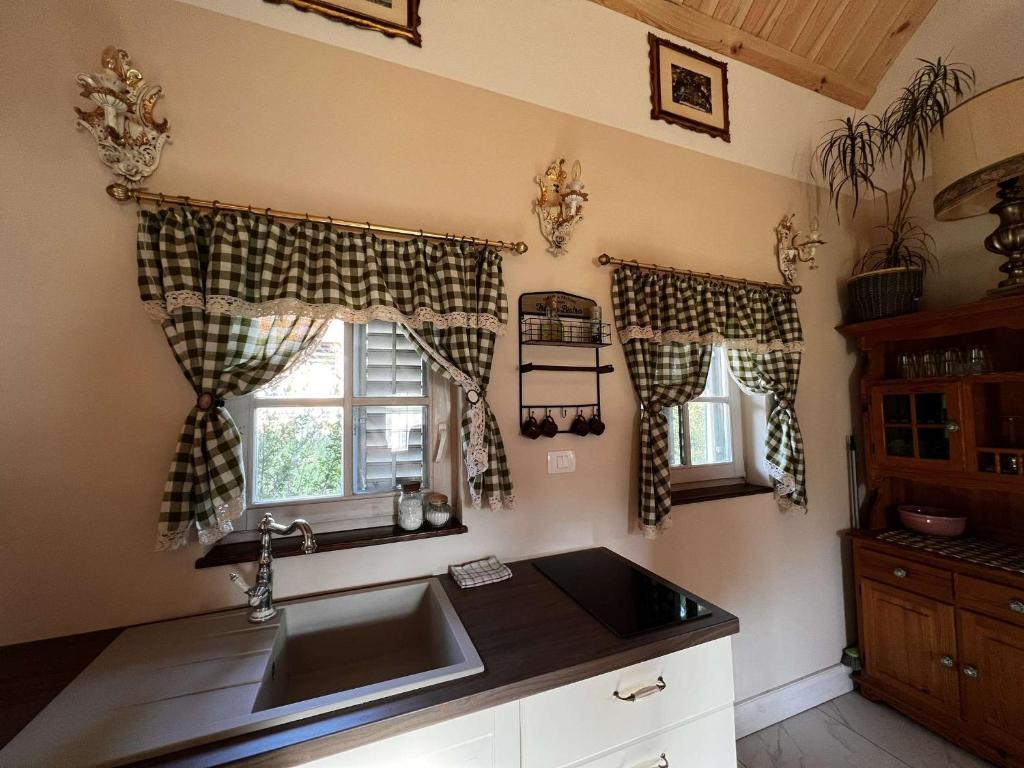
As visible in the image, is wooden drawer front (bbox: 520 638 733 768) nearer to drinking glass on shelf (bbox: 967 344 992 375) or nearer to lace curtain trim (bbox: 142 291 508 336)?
lace curtain trim (bbox: 142 291 508 336)

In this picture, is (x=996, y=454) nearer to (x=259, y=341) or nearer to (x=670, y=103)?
(x=670, y=103)

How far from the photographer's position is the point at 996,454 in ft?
5.21

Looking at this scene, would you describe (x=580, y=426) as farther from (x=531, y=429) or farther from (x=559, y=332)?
(x=559, y=332)

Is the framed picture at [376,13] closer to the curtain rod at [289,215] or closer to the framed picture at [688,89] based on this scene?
the curtain rod at [289,215]

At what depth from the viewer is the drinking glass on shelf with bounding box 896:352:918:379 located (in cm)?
187

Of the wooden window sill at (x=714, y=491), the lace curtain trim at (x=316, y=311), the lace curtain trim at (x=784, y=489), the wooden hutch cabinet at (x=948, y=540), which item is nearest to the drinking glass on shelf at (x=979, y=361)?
the wooden hutch cabinet at (x=948, y=540)

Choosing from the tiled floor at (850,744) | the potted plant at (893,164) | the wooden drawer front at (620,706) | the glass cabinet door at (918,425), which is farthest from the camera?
the potted plant at (893,164)

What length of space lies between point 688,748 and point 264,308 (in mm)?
Answer: 1642

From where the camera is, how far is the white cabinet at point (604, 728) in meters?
0.77

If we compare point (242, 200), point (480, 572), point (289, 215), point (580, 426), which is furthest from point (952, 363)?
point (242, 200)

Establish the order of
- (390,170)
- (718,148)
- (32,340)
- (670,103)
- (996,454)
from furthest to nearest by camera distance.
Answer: (718,148) < (670,103) < (996,454) < (390,170) < (32,340)

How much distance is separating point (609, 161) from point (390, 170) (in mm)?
940

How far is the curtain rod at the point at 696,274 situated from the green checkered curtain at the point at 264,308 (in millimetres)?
544

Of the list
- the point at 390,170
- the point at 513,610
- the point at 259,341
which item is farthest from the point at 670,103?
the point at 513,610
